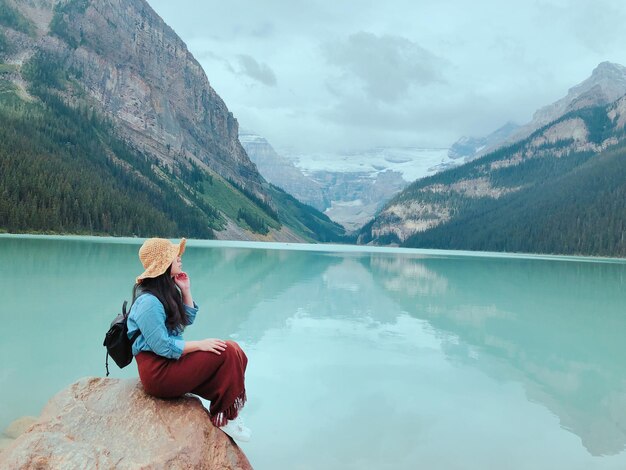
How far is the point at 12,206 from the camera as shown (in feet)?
270

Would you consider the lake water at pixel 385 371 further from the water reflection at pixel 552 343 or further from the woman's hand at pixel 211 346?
the woman's hand at pixel 211 346

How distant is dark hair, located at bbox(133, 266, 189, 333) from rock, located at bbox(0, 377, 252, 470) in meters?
0.84

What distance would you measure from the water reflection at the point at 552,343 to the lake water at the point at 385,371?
0.20 feet

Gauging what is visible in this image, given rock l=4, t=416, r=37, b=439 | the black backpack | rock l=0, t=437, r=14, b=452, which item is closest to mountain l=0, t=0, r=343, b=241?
rock l=4, t=416, r=37, b=439

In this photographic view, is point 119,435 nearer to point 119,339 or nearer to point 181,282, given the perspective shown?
point 119,339

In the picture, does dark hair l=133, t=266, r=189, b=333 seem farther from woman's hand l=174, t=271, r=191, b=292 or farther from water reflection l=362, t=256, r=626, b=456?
water reflection l=362, t=256, r=626, b=456

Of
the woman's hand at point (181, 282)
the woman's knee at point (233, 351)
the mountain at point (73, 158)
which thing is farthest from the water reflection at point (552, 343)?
the mountain at point (73, 158)

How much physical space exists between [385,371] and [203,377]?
8.42 metres

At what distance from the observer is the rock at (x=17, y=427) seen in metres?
7.76

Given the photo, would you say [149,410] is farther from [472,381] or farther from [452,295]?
[452,295]

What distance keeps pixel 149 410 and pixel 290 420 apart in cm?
456

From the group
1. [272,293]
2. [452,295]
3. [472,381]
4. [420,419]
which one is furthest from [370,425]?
[452,295]

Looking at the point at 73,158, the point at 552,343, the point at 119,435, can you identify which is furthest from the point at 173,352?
the point at 73,158

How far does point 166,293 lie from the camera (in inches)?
238
